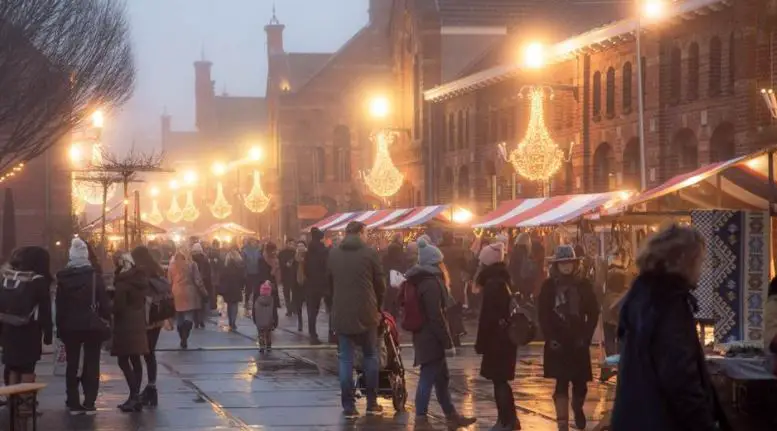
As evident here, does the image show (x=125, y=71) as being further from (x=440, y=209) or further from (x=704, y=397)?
(x=704, y=397)

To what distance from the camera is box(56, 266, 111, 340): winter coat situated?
1548cm

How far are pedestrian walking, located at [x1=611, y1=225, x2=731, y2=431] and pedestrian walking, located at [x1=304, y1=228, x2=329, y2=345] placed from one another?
19765 mm

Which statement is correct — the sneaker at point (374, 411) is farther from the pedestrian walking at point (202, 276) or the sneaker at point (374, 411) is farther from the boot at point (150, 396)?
the pedestrian walking at point (202, 276)

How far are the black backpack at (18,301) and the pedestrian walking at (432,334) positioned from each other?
3.45 meters

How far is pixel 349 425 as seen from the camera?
48.9 ft

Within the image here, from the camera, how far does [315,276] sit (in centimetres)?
2741

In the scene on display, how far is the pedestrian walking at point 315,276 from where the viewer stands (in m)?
27.4

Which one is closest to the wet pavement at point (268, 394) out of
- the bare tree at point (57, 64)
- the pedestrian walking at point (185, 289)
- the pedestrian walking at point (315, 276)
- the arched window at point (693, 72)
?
the pedestrian walking at point (185, 289)

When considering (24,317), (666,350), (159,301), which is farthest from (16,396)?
(666,350)

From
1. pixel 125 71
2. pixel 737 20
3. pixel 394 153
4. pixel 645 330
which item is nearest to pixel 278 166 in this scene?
pixel 394 153

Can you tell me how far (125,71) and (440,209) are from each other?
8.56 metres

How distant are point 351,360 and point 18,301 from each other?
3206 millimetres

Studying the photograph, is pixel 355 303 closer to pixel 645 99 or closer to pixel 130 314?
pixel 130 314

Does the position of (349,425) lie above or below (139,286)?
below
